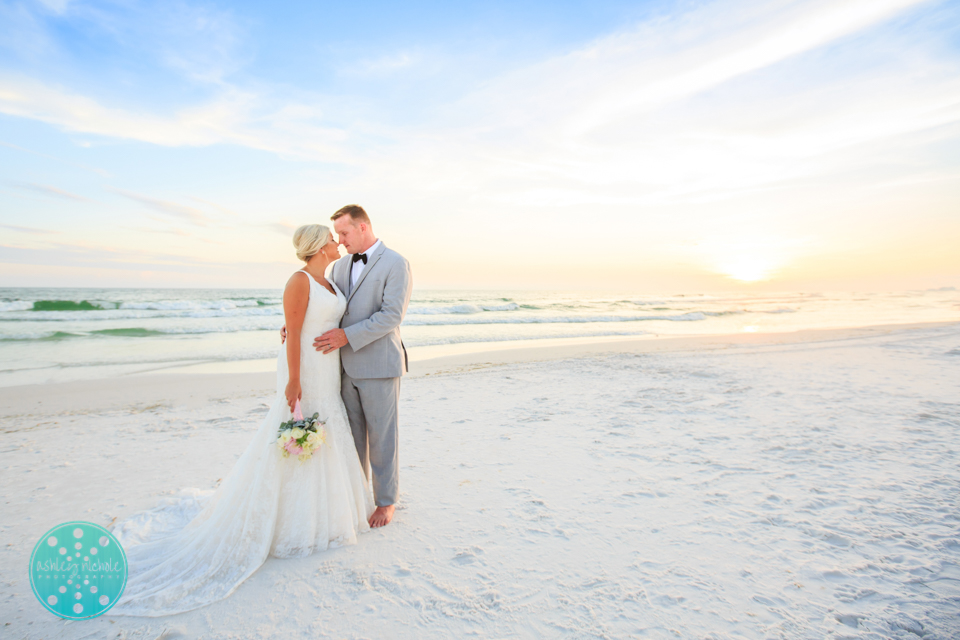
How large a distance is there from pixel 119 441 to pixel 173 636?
3916 millimetres

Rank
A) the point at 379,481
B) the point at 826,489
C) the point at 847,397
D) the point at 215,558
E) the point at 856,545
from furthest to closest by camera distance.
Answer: the point at 847,397 < the point at 826,489 < the point at 379,481 < the point at 856,545 < the point at 215,558

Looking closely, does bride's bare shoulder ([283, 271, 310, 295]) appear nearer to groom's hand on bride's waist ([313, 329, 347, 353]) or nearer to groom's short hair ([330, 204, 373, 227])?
groom's hand on bride's waist ([313, 329, 347, 353])

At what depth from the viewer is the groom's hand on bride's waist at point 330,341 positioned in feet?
10.1

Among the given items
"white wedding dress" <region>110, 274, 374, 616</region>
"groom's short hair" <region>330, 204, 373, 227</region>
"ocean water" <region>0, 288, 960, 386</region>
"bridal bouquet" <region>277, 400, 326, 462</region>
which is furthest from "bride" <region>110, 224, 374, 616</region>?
"ocean water" <region>0, 288, 960, 386</region>

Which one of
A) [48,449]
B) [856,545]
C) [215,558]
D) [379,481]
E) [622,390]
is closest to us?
[215,558]

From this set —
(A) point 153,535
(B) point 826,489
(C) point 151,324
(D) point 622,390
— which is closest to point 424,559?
(A) point 153,535

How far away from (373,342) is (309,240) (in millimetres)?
829

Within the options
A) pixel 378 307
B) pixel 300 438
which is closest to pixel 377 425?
pixel 300 438

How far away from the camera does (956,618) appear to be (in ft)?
7.63

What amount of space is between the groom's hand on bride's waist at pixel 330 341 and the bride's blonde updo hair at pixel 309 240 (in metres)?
0.54

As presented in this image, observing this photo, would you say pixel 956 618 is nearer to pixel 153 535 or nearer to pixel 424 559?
pixel 424 559

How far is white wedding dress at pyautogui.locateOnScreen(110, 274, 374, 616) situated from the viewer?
2.80 m

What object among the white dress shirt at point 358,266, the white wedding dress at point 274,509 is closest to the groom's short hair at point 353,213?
the white dress shirt at point 358,266

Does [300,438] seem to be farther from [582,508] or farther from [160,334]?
[160,334]
